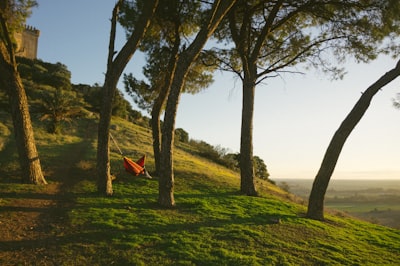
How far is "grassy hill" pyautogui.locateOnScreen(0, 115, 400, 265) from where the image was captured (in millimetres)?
6129

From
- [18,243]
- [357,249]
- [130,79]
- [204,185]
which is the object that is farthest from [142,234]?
[130,79]

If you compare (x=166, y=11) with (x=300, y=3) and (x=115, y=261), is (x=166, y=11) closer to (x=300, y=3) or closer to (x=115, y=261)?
(x=300, y=3)

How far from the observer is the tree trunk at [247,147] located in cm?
1327

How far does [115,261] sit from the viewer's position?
5723 mm

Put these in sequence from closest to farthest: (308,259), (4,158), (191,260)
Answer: (191,260) < (308,259) < (4,158)

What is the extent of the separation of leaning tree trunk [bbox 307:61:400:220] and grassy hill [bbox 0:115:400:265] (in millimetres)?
709

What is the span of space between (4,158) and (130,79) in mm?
Result: 6487

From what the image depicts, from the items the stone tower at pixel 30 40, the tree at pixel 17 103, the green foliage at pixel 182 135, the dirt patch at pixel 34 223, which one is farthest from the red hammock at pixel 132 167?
the stone tower at pixel 30 40

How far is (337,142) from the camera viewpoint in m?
10.7

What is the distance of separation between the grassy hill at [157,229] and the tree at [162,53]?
3.23 metres

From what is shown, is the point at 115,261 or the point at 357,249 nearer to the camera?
the point at 115,261

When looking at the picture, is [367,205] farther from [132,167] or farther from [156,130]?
[132,167]

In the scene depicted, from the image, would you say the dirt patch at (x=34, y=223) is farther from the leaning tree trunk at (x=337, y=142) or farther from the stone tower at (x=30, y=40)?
the stone tower at (x=30, y=40)

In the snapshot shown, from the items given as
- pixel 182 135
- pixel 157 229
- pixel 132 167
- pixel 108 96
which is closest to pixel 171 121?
pixel 108 96
